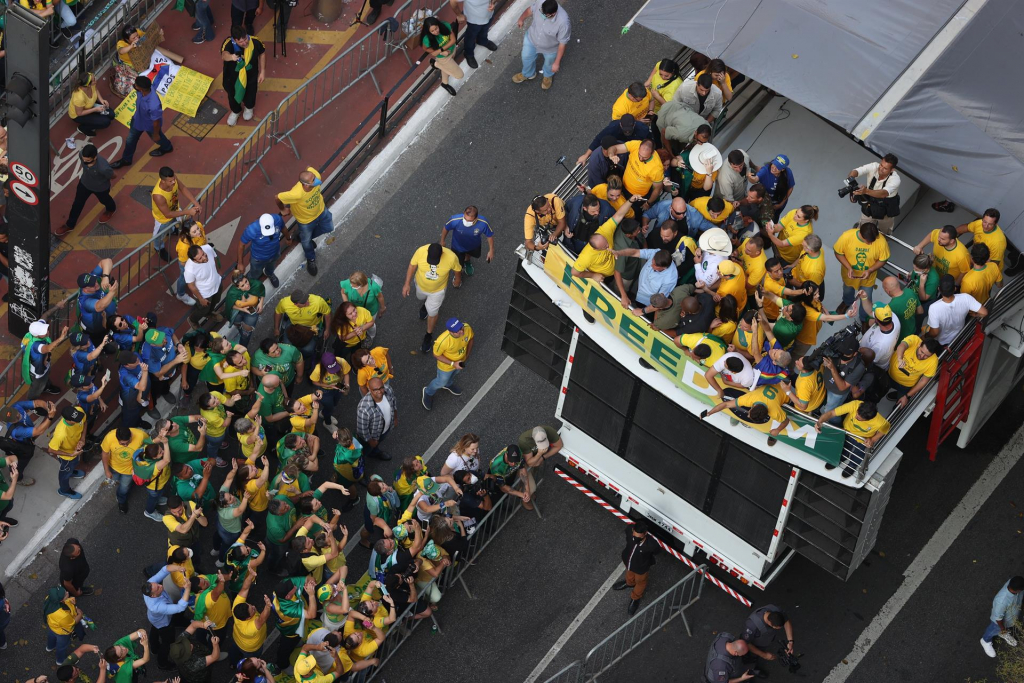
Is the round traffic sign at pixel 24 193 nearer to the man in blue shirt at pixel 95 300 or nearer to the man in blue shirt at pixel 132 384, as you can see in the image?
the man in blue shirt at pixel 95 300

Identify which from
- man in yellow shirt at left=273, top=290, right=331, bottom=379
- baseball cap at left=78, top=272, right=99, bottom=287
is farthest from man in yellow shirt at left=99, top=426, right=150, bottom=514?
man in yellow shirt at left=273, top=290, right=331, bottom=379

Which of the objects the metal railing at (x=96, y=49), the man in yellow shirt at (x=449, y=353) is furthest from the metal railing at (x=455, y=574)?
the metal railing at (x=96, y=49)

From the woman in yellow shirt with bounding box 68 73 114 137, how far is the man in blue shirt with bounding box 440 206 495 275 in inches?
224

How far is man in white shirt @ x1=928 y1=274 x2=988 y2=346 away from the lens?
1552 centimetres

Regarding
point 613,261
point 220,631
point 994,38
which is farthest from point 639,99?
point 220,631

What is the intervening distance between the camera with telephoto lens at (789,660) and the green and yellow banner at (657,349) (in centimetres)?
310

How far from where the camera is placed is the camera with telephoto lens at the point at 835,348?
49.8 ft

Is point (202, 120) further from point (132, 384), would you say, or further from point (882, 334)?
point (882, 334)

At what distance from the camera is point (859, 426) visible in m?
15.0

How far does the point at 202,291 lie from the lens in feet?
62.0

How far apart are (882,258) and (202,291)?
877 cm

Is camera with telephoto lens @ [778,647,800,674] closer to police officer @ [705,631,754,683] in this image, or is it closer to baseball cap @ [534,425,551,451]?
police officer @ [705,631,754,683]

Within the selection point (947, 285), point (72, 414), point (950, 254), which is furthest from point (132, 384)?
point (950, 254)

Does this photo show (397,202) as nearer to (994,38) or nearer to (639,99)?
(639,99)
